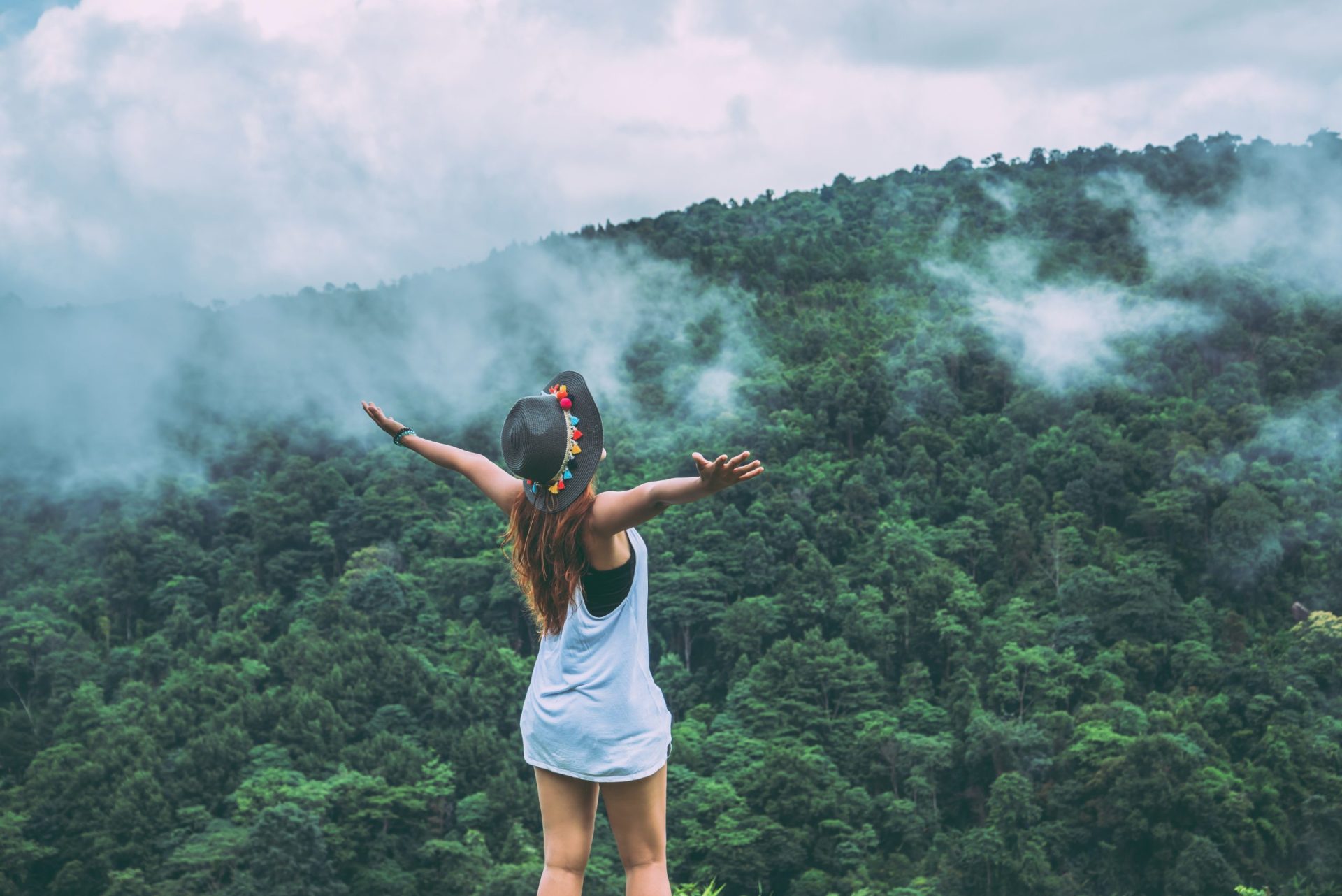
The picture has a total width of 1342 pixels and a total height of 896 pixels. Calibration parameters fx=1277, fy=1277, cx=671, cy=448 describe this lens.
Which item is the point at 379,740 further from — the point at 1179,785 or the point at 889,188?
the point at 889,188

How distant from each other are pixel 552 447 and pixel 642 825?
1.79ft

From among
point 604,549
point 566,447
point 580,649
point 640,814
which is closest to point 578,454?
point 566,447

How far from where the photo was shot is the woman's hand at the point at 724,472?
1473mm

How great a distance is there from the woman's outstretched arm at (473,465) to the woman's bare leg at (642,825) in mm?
423

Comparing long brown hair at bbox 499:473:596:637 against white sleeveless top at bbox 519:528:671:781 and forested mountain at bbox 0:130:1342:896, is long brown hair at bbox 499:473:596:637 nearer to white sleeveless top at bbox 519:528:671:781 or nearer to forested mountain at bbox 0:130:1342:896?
white sleeveless top at bbox 519:528:671:781

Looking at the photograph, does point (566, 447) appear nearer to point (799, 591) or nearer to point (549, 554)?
point (549, 554)

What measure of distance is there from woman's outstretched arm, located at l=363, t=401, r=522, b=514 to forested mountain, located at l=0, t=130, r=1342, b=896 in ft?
44.1

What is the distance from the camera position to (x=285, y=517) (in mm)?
30797

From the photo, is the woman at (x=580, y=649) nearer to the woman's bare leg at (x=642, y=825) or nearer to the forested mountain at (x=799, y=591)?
the woman's bare leg at (x=642, y=825)

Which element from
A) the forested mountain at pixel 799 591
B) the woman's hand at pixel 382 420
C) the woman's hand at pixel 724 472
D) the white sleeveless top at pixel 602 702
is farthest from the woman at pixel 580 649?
the forested mountain at pixel 799 591

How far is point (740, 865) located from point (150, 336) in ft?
114

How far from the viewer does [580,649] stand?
1.76 m

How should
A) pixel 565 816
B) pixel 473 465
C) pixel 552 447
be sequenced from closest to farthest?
pixel 552 447 → pixel 565 816 → pixel 473 465

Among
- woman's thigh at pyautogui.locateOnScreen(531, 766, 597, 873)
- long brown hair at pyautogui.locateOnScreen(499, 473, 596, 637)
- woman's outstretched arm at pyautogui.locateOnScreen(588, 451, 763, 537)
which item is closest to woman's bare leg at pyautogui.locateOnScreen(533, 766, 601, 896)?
Result: woman's thigh at pyautogui.locateOnScreen(531, 766, 597, 873)
